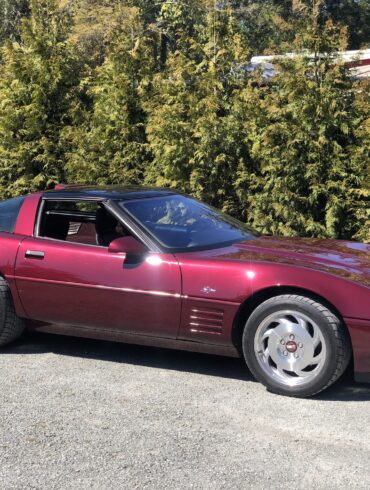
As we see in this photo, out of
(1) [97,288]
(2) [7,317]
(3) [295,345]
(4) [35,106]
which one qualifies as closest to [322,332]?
(3) [295,345]

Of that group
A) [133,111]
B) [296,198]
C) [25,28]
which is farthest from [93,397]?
[25,28]

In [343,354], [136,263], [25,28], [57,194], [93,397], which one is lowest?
[93,397]

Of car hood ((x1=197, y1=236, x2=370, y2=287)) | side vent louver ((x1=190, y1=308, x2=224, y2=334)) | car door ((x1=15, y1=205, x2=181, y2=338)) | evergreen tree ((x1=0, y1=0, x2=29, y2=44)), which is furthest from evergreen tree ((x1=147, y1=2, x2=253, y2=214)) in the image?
evergreen tree ((x1=0, y1=0, x2=29, y2=44))

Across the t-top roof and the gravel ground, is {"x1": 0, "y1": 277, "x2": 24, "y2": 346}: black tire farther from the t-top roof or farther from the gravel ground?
the t-top roof

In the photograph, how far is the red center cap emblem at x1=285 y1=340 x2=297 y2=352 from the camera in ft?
12.8

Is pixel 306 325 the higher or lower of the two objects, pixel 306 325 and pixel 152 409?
the higher

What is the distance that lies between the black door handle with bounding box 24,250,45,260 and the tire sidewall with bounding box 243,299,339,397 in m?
1.80

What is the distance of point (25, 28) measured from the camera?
34.8ft

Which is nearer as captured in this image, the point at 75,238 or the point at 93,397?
the point at 93,397

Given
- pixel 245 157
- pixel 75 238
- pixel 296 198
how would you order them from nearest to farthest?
pixel 75 238 < pixel 296 198 < pixel 245 157

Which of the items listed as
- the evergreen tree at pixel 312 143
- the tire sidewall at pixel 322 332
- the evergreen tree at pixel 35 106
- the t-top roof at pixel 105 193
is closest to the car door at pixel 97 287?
the t-top roof at pixel 105 193

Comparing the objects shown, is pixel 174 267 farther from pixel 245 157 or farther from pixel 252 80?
pixel 252 80

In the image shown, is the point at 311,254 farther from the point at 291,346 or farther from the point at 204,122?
the point at 204,122

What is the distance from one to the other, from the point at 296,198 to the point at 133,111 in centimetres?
343
